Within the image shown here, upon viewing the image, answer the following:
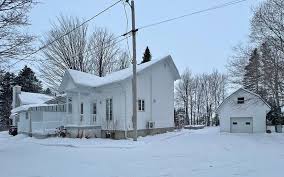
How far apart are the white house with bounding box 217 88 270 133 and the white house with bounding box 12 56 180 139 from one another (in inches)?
251

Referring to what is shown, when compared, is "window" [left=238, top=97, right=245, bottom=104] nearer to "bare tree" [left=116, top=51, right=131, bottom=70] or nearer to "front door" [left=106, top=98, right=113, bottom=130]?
"front door" [left=106, top=98, right=113, bottom=130]

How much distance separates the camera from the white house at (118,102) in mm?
21406

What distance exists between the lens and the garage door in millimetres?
28547

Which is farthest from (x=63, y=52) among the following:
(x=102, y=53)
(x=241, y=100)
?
(x=241, y=100)

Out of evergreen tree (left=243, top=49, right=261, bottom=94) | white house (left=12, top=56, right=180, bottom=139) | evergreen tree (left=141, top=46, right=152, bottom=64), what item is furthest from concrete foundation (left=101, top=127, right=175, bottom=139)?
evergreen tree (left=141, top=46, right=152, bottom=64)

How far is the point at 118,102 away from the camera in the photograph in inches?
854

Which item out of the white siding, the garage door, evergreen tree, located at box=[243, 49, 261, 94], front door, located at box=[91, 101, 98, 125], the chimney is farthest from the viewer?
the chimney

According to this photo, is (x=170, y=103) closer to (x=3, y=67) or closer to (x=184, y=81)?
(x=3, y=67)

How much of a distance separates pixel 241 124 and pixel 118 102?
45.6 feet

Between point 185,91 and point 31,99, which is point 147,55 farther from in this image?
point 185,91

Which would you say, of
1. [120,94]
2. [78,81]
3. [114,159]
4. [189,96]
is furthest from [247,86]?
[189,96]

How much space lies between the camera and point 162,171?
349 inches

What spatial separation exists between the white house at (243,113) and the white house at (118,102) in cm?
637

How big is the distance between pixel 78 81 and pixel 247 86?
16081 millimetres
